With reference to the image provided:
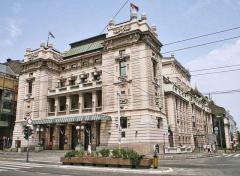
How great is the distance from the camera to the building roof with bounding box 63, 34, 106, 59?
5375 cm

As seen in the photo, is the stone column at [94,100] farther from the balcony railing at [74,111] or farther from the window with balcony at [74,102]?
the window with balcony at [74,102]

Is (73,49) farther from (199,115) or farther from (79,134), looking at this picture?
(199,115)

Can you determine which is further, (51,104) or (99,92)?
(51,104)

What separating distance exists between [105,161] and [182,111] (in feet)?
127

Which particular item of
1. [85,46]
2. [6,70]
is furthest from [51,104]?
[6,70]

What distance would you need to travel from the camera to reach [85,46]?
2223 inches

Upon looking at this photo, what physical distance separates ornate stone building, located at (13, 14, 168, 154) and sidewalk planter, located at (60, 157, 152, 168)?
12.4m

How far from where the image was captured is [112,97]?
43156mm

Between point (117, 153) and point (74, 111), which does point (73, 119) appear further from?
point (117, 153)

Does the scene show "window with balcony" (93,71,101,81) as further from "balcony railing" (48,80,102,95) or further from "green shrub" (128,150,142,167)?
"green shrub" (128,150,142,167)

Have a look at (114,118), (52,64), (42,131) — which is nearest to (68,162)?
(114,118)

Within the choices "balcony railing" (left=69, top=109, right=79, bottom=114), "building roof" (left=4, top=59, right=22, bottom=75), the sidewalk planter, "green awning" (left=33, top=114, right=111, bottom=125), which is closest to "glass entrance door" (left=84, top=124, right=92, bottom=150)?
"green awning" (left=33, top=114, right=111, bottom=125)

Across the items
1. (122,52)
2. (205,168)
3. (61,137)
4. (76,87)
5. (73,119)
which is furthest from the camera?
(61,137)

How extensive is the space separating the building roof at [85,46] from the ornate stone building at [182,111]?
1531cm
